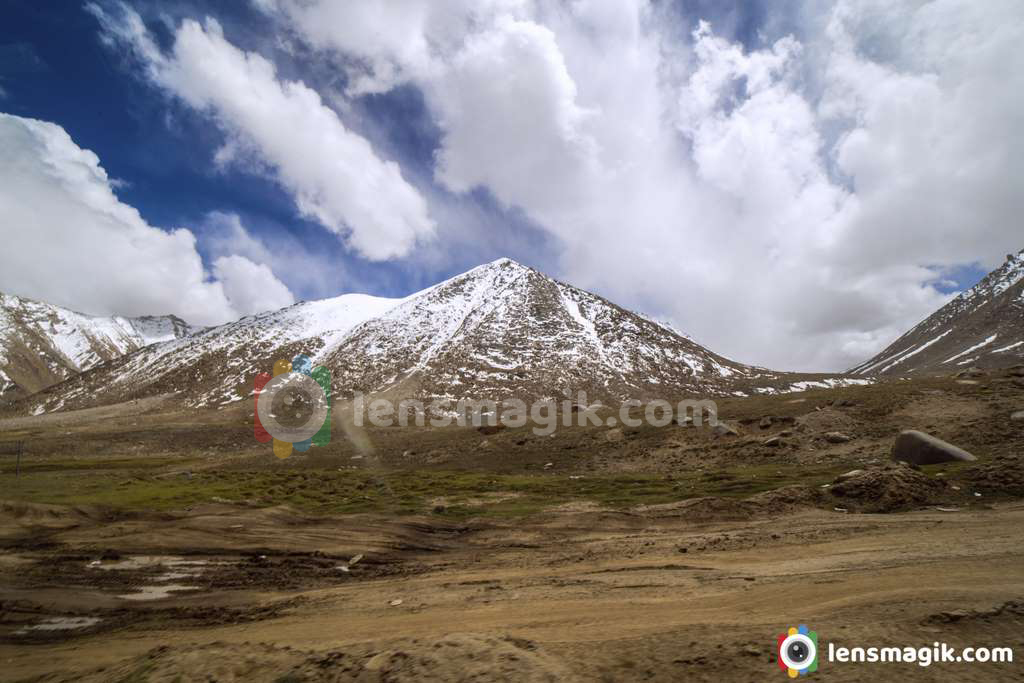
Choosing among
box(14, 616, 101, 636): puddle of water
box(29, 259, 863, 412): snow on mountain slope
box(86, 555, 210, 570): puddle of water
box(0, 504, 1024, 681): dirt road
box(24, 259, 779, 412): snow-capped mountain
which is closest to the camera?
box(0, 504, 1024, 681): dirt road

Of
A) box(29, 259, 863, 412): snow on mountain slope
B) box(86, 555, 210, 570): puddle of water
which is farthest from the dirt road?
box(29, 259, 863, 412): snow on mountain slope

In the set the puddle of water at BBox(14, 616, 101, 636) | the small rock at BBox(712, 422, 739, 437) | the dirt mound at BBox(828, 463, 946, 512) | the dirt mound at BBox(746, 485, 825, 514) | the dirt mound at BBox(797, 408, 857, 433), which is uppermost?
the dirt mound at BBox(797, 408, 857, 433)

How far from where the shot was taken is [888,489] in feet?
49.6

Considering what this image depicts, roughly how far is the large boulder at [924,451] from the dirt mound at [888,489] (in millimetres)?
3933

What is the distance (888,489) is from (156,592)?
23.0 meters

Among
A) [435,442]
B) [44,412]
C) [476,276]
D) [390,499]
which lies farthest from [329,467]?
[44,412]

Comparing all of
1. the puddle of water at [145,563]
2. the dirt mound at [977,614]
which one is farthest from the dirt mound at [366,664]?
the puddle of water at [145,563]

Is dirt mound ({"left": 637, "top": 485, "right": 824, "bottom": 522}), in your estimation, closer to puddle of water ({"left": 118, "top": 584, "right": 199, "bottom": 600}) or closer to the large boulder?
the large boulder

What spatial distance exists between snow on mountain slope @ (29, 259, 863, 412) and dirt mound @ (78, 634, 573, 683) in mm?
94676

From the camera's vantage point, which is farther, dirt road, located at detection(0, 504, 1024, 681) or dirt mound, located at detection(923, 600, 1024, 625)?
dirt mound, located at detection(923, 600, 1024, 625)

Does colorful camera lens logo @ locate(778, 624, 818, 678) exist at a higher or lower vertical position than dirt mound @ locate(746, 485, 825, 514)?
lower

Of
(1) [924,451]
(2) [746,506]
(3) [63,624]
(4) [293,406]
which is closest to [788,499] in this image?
(2) [746,506]

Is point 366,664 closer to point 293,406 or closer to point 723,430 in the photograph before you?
point 723,430

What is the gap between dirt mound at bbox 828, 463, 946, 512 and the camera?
47.8ft
